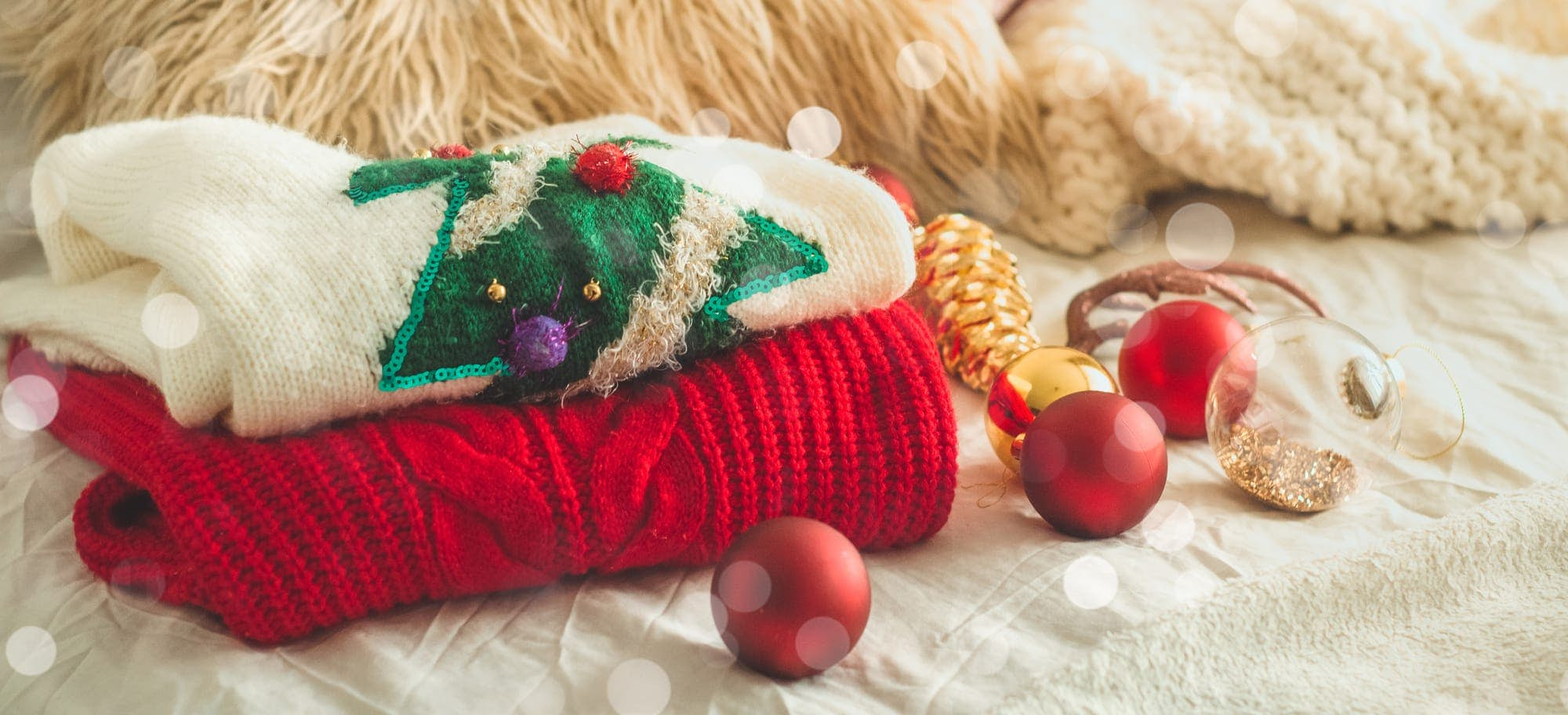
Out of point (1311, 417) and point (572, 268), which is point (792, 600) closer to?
point (572, 268)

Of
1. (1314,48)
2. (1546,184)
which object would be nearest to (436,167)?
(1314,48)

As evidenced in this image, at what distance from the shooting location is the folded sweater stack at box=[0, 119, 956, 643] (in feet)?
1.67

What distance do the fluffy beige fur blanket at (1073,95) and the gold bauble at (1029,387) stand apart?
0.32 metres

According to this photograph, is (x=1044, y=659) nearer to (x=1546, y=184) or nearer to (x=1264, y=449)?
(x=1264, y=449)

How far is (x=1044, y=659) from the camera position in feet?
1.66

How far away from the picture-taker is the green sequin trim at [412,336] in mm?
521

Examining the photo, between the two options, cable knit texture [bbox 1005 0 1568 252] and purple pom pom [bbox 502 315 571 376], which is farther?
cable knit texture [bbox 1005 0 1568 252]

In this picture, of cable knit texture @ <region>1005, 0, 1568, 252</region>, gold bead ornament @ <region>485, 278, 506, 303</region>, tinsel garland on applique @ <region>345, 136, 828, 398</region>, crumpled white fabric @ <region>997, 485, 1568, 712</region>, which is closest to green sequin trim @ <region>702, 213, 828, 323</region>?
tinsel garland on applique @ <region>345, 136, 828, 398</region>

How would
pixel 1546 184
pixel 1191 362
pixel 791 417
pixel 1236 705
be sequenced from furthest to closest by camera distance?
pixel 1546 184, pixel 1191 362, pixel 791 417, pixel 1236 705

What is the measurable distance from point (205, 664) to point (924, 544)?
379 mm

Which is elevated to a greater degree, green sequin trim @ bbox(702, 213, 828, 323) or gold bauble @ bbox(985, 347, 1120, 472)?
green sequin trim @ bbox(702, 213, 828, 323)

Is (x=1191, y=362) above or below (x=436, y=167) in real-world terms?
below

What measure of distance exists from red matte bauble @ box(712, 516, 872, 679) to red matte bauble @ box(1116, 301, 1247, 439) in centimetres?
36

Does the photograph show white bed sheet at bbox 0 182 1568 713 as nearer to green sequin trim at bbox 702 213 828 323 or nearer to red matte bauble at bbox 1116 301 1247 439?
red matte bauble at bbox 1116 301 1247 439
